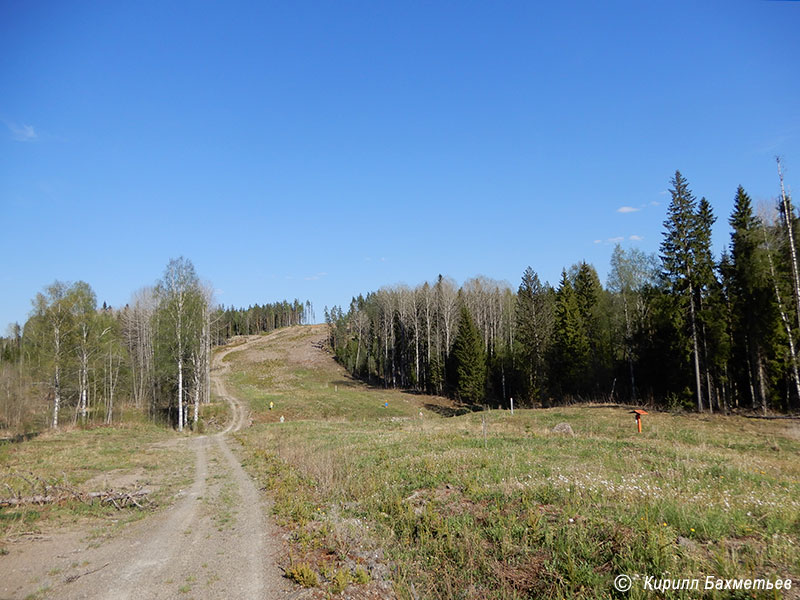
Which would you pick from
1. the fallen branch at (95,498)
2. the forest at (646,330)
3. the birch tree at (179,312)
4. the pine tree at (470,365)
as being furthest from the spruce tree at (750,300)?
the birch tree at (179,312)

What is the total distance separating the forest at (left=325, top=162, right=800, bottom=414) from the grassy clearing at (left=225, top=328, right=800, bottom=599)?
728 inches

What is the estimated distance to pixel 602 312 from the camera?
50.4 metres

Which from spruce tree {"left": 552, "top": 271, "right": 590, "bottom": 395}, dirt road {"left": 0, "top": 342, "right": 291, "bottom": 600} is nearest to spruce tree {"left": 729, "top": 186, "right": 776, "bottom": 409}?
spruce tree {"left": 552, "top": 271, "right": 590, "bottom": 395}

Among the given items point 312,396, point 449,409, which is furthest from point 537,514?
point 312,396

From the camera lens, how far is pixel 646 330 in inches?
1795

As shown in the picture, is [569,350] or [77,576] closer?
[77,576]

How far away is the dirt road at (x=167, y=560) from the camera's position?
7332 mm

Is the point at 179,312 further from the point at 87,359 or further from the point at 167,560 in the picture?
the point at 167,560

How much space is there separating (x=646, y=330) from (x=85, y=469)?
49828 millimetres

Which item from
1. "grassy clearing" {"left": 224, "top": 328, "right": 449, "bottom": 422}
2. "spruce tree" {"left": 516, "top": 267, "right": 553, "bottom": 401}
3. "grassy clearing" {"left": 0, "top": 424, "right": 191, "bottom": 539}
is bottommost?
"grassy clearing" {"left": 224, "top": 328, "right": 449, "bottom": 422}

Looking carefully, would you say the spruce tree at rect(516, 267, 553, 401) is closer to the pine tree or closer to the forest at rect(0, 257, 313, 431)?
the pine tree

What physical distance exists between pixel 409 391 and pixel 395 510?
6295cm

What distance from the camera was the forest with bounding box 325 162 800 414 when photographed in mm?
33375

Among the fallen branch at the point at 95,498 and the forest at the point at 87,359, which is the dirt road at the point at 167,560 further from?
the forest at the point at 87,359
